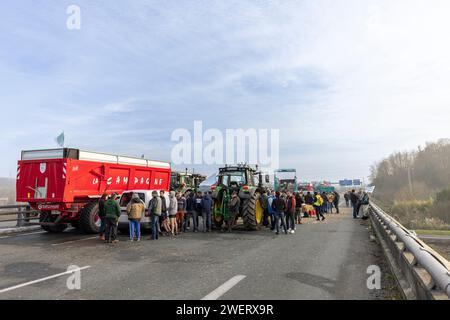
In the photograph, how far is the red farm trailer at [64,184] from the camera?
40.9 ft

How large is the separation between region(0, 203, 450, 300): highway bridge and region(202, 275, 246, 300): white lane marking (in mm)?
16

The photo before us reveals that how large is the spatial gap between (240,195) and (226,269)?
661cm

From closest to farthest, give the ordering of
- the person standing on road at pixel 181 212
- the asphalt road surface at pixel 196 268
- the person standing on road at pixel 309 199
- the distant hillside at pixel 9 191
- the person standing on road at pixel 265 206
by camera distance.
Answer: the asphalt road surface at pixel 196 268
the person standing on road at pixel 181 212
the person standing on road at pixel 265 206
the person standing on road at pixel 309 199
the distant hillside at pixel 9 191

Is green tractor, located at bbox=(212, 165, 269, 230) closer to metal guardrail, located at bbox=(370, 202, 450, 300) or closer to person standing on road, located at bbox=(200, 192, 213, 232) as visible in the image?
person standing on road, located at bbox=(200, 192, 213, 232)

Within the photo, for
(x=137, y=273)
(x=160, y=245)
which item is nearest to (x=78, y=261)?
(x=137, y=273)

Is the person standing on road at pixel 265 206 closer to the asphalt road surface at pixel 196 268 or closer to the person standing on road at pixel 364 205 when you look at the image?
the asphalt road surface at pixel 196 268

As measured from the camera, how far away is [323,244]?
10703mm

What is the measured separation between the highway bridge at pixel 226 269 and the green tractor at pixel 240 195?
223 cm

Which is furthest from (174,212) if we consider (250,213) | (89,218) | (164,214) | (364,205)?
(364,205)

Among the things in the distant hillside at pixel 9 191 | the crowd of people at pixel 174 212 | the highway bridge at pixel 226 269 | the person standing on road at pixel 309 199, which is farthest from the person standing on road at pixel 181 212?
the distant hillside at pixel 9 191

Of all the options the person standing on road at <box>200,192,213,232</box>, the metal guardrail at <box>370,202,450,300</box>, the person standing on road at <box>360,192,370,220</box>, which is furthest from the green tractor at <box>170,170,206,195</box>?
the metal guardrail at <box>370,202,450,300</box>

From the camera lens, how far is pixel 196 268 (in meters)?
7.40

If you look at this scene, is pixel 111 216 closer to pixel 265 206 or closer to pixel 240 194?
pixel 240 194

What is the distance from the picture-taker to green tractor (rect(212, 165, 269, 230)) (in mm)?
13609
